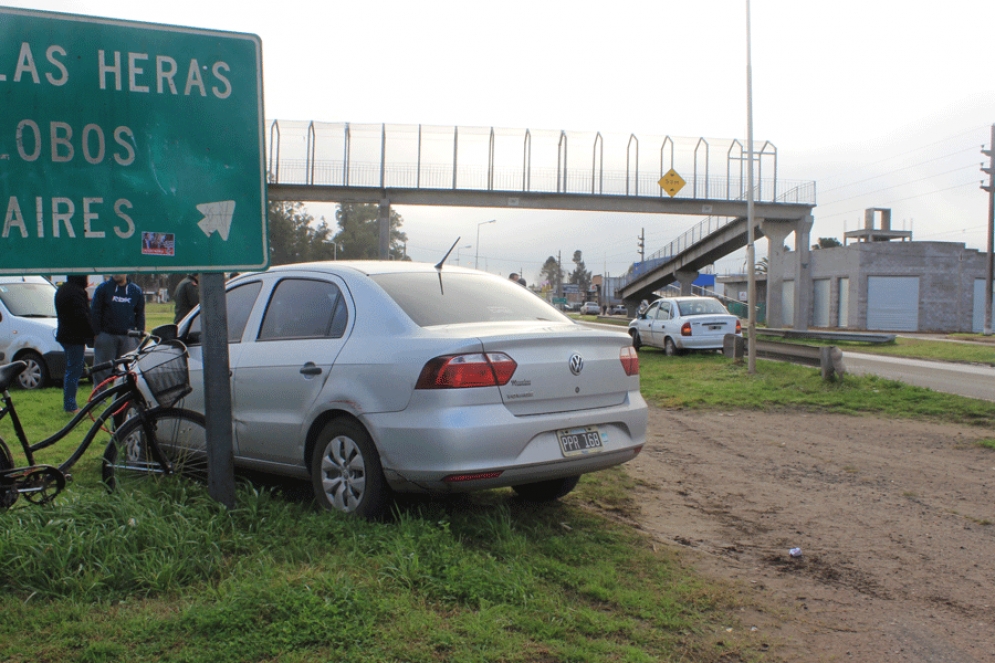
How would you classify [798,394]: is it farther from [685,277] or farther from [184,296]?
[685,277]

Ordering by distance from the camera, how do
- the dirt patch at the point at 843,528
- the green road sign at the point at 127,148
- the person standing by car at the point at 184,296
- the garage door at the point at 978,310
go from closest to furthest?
the dirt patch at the point at 843,528 < the green road sign at the point at 127,148 < the person standing by car at the point at 184,296 < the garage door at the point at 978,310

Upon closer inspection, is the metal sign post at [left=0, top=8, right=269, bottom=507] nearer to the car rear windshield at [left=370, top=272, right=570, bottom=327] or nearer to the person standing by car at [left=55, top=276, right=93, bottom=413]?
the car rear windshield at [left=370, top=272, right=570, bottom=327]

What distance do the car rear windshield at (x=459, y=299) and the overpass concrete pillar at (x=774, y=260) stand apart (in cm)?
3698

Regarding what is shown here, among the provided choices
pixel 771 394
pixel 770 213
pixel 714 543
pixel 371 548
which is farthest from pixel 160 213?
pixel 770 213

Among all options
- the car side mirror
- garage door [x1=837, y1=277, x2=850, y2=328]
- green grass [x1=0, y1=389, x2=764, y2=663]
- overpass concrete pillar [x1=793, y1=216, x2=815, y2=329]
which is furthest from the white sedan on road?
garage door [x1=837, y1=277, x2=850, y2=328]

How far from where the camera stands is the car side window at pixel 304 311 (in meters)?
5.36

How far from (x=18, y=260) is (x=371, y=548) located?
7.71 ft

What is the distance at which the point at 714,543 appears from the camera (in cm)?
513

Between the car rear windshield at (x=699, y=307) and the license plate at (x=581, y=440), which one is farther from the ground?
the car rear windshield at (x=699, y=307)

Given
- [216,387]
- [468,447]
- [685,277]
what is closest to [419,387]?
[468,447]

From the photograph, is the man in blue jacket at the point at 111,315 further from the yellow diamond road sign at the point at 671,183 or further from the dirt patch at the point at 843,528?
the yellow diamond road sign at the point at 671,183

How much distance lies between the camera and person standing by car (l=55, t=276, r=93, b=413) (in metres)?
10.3

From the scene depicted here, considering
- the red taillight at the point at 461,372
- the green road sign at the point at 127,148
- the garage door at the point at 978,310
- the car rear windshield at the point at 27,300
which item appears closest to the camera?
the green road sign at the point at 127,148

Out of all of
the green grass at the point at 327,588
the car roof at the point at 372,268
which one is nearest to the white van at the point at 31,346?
the car roof at the point at 372,268
